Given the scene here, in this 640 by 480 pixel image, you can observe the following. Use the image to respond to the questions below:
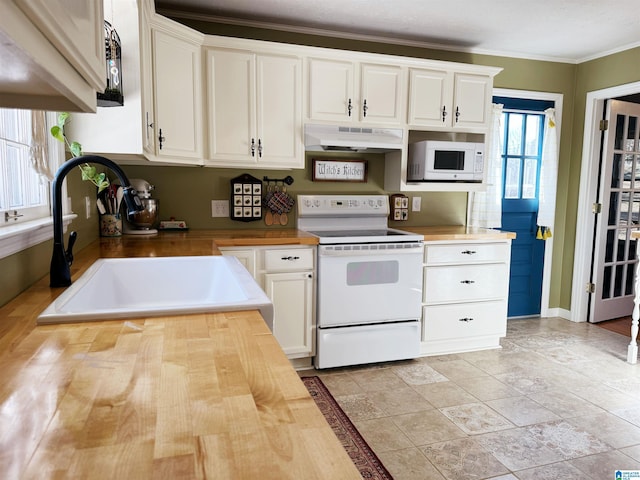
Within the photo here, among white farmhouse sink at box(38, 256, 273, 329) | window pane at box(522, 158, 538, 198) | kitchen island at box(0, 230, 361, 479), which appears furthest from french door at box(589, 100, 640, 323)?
kitchen island at box(0, 230, 361, 479)

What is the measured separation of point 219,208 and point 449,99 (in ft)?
6.33

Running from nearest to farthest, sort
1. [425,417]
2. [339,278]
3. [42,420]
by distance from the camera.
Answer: [42,420], [425,417], [339,278]

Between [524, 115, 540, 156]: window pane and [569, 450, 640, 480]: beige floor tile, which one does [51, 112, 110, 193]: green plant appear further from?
[524, 115, 540, 156]: window pane

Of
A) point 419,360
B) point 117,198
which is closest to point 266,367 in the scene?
point 117,198

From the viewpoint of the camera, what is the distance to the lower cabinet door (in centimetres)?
287

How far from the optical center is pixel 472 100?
3428 mm

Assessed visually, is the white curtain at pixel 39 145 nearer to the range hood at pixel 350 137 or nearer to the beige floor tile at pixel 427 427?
the range hood at pixel 350 137

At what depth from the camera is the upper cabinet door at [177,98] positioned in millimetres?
2549

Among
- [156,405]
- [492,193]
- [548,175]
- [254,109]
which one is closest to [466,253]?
[492,193]

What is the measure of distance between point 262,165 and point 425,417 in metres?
1.87

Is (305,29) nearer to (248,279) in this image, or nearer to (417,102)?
(417,102)

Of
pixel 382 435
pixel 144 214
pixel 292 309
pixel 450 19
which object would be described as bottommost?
pixel 382 435

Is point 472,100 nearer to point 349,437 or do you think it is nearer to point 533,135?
point 533,135

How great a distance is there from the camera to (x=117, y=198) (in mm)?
2738
